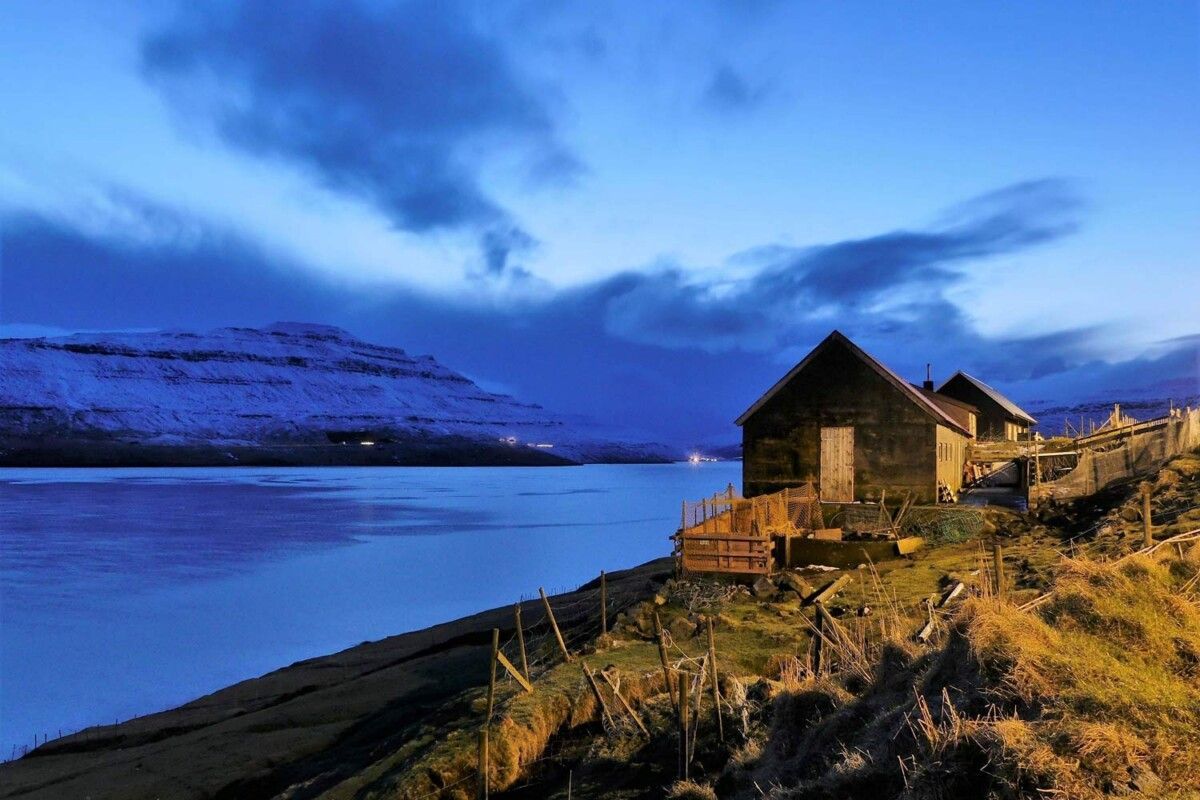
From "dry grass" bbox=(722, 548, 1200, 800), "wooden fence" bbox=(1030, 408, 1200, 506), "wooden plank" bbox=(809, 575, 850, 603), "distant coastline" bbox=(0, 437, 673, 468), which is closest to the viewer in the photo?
"dry grass" bbox=(722, 548, 1200, 800)

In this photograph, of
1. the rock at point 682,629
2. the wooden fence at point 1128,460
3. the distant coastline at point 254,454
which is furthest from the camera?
→ the distant coastline at point 254,454

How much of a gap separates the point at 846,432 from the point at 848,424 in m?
0.28

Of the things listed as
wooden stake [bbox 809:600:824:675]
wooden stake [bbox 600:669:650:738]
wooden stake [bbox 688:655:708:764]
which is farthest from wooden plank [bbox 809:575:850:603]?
wooden stake [bbox 600:669:650:738]

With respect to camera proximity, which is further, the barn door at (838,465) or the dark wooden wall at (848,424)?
the barn door at (838,465)

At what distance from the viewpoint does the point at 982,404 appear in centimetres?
4725

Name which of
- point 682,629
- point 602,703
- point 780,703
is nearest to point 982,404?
point 682,629

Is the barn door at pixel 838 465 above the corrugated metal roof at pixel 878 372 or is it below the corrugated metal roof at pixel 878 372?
below

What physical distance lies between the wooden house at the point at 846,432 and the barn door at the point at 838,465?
1.3 inches

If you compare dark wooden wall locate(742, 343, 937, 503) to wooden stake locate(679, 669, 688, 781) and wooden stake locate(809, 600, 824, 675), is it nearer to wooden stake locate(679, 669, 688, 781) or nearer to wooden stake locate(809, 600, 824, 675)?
wooden stake locate(809, 600, 824, 675)

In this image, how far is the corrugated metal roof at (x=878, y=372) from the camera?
2767cm

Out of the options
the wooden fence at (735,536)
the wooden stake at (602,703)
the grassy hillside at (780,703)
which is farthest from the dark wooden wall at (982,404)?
the wooden stake at (602,703)

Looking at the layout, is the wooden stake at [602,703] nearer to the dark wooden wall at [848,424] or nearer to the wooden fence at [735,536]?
the wooden fence at [735,536]

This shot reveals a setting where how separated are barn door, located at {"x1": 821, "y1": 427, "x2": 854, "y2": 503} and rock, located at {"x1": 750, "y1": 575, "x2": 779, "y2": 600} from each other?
34.6 ft

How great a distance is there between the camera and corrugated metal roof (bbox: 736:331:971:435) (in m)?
27.7
